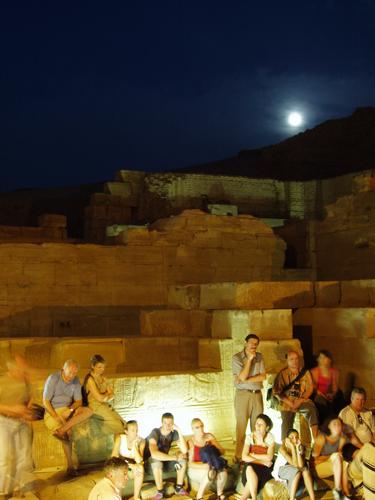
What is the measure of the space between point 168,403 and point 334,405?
198cm

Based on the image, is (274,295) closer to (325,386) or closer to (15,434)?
(325,386)

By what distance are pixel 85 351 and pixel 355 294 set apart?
403 cm

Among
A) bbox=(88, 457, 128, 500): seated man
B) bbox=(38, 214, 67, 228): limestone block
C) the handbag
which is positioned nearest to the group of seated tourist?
the handbag

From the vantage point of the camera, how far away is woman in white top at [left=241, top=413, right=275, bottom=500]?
19.0 ft

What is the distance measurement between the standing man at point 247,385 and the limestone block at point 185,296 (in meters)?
2.85

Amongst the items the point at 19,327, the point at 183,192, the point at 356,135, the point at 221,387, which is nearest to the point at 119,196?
the point at 183,192

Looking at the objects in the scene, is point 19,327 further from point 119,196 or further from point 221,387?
point 119,196

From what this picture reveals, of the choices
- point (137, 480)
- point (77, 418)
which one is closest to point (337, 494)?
point (137, 480)

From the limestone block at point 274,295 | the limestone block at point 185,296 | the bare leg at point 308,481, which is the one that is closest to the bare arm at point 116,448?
the bare leg at point 308,481

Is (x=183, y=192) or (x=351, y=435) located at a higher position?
(x=183, y=192)

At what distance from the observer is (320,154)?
51719 mm

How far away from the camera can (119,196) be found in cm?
2872

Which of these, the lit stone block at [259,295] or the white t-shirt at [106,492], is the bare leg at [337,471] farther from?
the lit stone block at [259,295]

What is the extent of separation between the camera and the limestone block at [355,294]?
8930 mm
